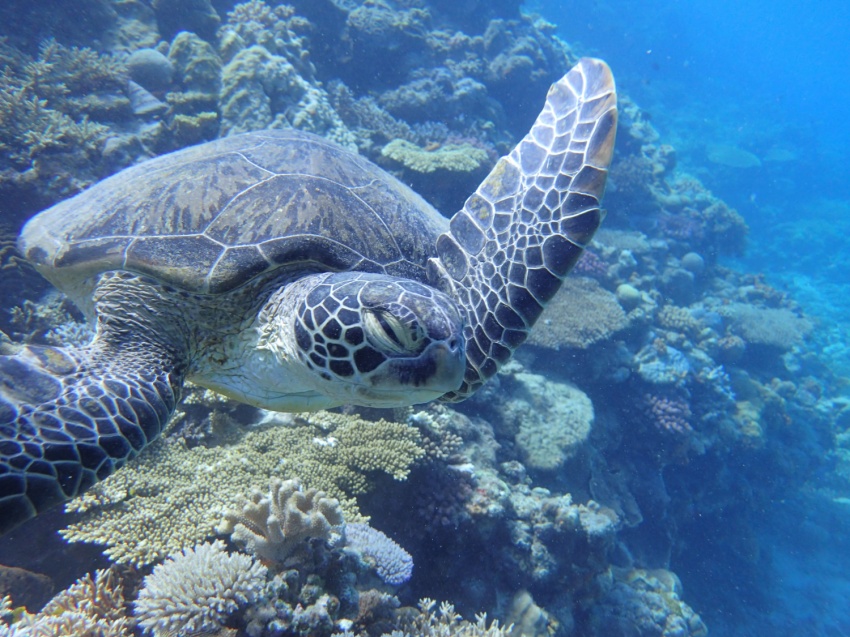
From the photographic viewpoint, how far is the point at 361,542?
268 centimetres

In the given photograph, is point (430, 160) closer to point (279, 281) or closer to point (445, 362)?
point (279, 281)

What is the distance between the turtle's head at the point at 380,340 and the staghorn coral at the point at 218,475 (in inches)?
49.7

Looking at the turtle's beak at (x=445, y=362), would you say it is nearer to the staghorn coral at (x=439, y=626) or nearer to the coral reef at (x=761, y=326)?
the staghorn coral at (x=439, y=626)

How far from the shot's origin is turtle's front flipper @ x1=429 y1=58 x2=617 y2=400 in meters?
2.48

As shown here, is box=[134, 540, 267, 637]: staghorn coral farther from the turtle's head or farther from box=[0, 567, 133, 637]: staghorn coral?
the turtle's head

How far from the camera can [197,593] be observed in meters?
1.92

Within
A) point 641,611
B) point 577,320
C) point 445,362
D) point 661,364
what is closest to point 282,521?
point 445,362

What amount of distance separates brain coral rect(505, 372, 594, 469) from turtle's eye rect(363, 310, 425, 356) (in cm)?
373

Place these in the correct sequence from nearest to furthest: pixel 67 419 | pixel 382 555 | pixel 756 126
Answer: pixel 67 419
pixel 382 555
pixel 756 126

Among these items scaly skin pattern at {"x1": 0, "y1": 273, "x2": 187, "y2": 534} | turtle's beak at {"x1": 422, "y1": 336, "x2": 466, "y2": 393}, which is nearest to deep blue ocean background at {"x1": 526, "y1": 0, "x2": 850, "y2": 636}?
turtle's beak at {"x1": 422, "y1": 336, "x2": 466, "y2": 393}

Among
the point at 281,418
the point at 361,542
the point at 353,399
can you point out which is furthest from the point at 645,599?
the point at 353,399

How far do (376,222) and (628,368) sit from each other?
5.74 m

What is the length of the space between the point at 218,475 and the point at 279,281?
1372 mm

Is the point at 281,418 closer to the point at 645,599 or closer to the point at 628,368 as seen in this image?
the point at 645,599
